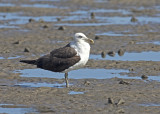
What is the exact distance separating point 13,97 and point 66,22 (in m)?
14.4

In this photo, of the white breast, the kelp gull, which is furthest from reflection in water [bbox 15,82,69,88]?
the white breast

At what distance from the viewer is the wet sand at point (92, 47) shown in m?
11.2

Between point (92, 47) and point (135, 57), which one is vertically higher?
point (135, 57)

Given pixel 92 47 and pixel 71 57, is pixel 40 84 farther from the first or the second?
pixel 92 47

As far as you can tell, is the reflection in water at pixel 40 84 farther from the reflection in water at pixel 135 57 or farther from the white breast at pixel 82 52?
the reflection in water at pixel 135 57

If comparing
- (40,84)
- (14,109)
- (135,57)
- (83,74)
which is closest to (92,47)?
(135,57)

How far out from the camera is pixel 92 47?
61.8 feet

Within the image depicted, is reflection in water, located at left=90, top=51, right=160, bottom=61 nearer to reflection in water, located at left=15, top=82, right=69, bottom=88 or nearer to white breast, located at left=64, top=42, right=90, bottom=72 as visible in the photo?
reflection in water, located at left=15, top=82, right=69, bottom=88

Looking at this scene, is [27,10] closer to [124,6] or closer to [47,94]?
[124,6]

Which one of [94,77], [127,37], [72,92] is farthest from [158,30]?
[72,92]

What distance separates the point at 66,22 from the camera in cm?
2580

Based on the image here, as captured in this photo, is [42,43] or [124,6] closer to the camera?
[42,43]

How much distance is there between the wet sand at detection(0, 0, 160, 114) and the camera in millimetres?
11172

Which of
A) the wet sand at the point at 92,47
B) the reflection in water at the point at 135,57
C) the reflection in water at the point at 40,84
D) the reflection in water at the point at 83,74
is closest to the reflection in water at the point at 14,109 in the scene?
the wet sand at the point at 92,47
